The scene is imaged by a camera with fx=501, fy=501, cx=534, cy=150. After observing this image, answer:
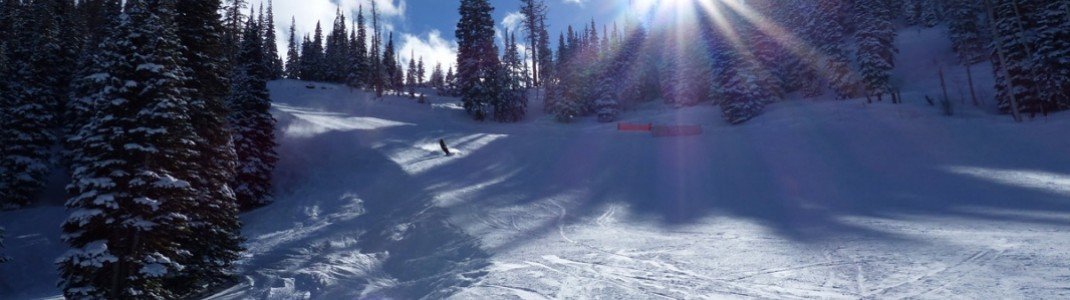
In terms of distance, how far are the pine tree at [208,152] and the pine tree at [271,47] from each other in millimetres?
58031

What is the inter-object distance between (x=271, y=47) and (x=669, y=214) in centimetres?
7374

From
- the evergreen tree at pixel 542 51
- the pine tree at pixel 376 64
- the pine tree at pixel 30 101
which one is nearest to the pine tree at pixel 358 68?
the pine tree at pixel 376 64

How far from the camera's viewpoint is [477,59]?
4859 cm

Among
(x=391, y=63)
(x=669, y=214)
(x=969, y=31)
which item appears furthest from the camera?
(x=391, y=63)

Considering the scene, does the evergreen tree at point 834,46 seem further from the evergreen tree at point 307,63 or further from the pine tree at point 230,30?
the evergreen tree at point 307,63

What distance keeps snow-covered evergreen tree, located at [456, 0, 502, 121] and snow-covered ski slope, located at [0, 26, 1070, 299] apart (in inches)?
499

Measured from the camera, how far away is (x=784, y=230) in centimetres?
1184

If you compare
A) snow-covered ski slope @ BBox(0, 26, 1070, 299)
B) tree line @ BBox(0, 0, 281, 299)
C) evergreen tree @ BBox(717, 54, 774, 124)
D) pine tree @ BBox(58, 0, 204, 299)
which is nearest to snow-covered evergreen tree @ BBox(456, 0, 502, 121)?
snow-covered ski slope @ BBox(0, 26, 1070, 299)

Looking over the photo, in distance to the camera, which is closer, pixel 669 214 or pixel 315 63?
pixel 669 214

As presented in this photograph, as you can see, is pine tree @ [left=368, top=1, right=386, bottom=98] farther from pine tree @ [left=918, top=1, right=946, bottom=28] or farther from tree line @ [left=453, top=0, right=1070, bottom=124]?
pine tree @ [left=918, top=1, right=946, bottom=28]

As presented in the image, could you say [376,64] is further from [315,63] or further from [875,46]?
[875,46]

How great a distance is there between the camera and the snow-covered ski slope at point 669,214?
788 cm

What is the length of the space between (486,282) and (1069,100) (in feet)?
113

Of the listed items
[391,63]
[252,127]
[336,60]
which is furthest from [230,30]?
[391,63]
